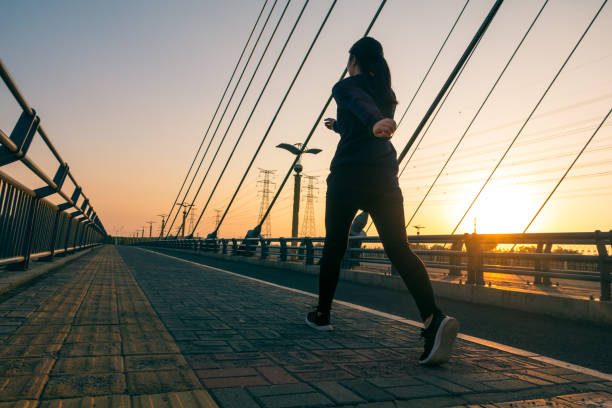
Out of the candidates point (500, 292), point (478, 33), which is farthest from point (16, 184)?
point (478, 33)

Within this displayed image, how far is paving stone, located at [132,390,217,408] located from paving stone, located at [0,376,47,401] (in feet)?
1.35

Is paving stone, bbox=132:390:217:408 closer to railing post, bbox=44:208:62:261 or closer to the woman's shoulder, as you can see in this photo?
the woman's shoulder

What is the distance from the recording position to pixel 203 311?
14.3 ft

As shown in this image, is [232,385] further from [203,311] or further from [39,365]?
[203,311]

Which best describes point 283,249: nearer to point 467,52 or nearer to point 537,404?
point 467,52

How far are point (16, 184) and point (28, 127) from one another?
714mm

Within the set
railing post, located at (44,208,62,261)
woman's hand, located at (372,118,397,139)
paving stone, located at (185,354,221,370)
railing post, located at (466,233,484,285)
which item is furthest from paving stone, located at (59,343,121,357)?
railing post, located at (44,208,62,261)

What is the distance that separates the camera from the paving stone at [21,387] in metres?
1.84

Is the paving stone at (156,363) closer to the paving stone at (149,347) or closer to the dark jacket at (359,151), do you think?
the paving stone at (149,347)

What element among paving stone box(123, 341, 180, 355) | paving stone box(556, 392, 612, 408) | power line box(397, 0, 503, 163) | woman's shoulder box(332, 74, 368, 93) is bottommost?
paving stone box(556, 392, 612, 408)

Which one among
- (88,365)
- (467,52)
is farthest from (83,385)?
(467,52)

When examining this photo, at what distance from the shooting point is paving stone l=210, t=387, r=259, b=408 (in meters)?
1.88

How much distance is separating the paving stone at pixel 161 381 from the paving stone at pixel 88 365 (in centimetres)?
15

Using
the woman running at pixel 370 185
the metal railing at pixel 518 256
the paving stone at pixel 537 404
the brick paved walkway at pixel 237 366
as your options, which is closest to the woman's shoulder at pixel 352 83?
the woman running at pixel 370 185
